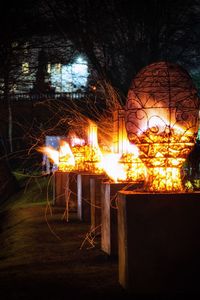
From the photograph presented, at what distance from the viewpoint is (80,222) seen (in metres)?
16.5

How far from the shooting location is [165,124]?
8070 millimetres

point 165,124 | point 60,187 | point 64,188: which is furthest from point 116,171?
point 60,187

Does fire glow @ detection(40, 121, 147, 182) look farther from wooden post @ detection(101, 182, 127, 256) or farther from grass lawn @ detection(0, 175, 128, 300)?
grass lawn @ detection(0, 175, 128, 300)

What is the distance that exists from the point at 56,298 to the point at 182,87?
3.11 meters

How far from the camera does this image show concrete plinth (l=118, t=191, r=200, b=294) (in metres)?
7.55

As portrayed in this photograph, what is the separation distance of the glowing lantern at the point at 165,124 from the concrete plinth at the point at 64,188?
12.5 m

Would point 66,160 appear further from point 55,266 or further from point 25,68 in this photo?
point 55,266

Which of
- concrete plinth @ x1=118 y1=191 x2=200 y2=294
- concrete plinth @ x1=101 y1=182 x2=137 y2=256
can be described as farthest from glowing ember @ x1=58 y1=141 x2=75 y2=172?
concrete plinth @ x1=118 y1=191 x2=200 y2=294

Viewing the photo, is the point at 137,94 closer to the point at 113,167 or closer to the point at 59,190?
the point at 113,167

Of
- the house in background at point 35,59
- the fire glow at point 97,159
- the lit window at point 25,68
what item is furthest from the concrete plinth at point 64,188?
the lit window at point 25,68

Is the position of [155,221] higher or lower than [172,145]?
lower

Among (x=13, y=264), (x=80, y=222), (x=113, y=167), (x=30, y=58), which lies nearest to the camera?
(x=13, y=264)

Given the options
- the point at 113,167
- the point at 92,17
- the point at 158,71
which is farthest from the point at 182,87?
the point at 92,17

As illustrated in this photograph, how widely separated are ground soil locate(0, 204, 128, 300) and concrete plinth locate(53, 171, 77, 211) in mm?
4837
